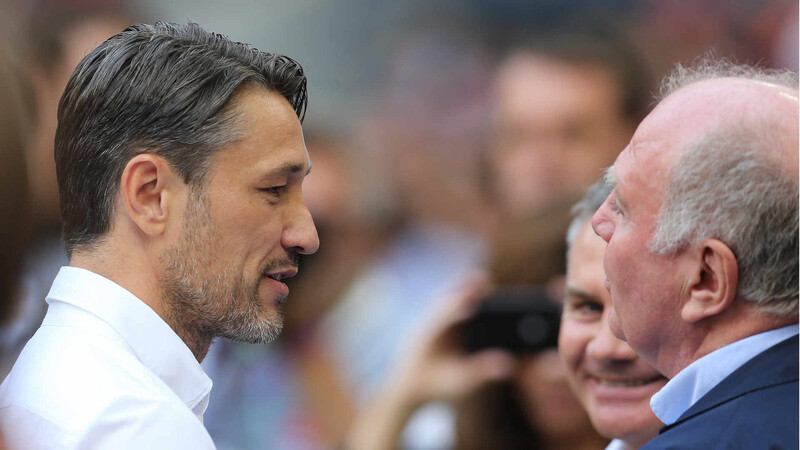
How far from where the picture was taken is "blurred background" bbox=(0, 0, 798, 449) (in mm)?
3469

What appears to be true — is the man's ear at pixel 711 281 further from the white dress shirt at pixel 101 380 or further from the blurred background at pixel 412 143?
the blurred background at pixel 412 143

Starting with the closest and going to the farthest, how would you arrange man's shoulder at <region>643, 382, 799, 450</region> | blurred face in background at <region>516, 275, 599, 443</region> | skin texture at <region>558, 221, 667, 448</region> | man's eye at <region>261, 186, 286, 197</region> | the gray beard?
man's shoulder at <region>643, 382, 799, 450</region>
the gray beard
man's eye at <region>261, 186, 286, 197</region>
skin texture at <region>558, 221, 667, 448</region>
blurred face in background at <region>516, 275, 599, 443</region>

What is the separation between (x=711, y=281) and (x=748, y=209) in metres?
0.14

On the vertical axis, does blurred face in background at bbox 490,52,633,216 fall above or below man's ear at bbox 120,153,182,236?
below

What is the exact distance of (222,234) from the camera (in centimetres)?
181

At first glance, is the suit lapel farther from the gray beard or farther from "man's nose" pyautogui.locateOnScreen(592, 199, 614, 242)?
the gray beard

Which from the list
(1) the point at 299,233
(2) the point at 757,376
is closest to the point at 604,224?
(2) the point at 757,376

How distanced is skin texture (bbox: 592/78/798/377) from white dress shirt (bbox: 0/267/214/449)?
2.71ft

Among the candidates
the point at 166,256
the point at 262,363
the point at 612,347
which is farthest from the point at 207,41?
the point at 262,363

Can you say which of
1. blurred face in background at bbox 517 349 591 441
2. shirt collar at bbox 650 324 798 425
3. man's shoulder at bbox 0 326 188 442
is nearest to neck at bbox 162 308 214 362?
man's shoulder at bbox 0 326 188 442

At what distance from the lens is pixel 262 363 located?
3.51 m

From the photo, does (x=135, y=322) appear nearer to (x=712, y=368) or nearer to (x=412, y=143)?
(x=712, y=368)

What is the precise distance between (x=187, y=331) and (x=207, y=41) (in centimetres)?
63

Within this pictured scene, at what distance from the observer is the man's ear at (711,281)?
4.86 feet
